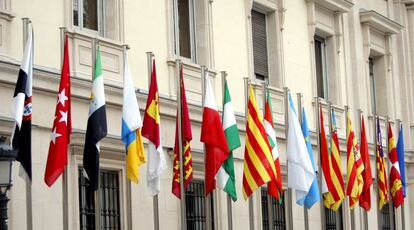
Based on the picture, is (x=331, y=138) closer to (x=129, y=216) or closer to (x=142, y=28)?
(x=142, y=28)

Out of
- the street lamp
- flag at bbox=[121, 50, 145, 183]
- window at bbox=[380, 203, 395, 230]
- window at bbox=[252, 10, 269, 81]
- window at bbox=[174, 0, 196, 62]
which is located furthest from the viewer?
window at bbox=[380, 203, 395, 230]

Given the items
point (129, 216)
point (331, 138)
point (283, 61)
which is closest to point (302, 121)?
point (331, 138)

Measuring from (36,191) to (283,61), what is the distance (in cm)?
883

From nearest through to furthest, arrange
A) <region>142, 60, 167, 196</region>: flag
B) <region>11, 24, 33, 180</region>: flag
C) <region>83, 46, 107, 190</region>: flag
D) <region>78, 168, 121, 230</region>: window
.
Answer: <region>11, 24, 33, 180</region>: flag < <region>83, 46, 107, 190</region>: flag < <region>142, 60, 167, 196</region>: flag < <region>78, 168, 121, 230</region>: window

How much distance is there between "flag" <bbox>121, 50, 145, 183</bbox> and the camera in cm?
1744

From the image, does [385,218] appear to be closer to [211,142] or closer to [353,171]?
[353,171]

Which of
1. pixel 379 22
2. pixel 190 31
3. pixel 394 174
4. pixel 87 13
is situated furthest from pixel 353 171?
pixel 379 22

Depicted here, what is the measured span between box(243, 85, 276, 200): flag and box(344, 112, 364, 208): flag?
3.40m

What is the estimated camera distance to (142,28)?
66.2 ft

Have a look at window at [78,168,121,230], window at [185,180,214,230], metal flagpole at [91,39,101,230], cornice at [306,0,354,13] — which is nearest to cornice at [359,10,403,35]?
cornice at [306,0,354,13]

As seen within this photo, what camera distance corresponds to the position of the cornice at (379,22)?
28.9 metres

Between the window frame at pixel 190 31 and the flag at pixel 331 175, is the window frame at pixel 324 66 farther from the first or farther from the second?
the window frame at pixel 190 31

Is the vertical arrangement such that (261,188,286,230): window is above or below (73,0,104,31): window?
below

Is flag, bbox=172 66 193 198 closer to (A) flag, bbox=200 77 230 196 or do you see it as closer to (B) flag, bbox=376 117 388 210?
(A) flag, bbox=200 77 230 196
